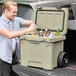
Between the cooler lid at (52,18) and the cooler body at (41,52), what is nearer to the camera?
the cooler body at (41,52)

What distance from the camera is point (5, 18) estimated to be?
3684mm

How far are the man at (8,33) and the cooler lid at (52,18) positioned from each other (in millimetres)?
335

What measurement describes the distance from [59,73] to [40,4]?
1396 mm

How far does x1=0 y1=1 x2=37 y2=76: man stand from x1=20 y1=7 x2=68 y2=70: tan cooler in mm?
175

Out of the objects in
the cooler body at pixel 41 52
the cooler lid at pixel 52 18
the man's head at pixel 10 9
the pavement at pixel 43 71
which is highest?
the man's head at pixel 10 9

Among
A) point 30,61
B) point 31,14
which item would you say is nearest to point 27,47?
point 30,61

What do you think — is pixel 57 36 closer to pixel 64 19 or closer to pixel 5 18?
pixel 64 19

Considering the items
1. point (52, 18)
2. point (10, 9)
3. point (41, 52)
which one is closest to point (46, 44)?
point (41, 52)

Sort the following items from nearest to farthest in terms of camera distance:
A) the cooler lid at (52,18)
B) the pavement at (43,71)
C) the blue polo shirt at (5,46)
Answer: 1. the pavement at (43,71)
2. the blue polo shirt at (5,46)
3. the cooler lid at (52,18)

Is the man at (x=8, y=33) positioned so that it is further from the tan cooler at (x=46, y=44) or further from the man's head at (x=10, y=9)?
the tan cooler at (x=46, y=44)

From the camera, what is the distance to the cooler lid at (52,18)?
380cm

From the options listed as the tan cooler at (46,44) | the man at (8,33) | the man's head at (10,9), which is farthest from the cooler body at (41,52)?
the man's head at (10,9)

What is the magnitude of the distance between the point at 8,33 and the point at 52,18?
787 mm

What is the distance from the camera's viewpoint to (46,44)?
3576 millimetres
